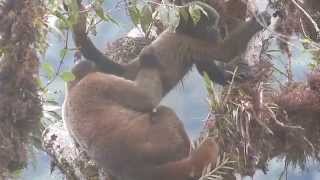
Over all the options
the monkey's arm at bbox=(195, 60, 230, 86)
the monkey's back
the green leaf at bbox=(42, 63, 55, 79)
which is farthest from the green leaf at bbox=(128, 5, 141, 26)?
the monkey's arm at bbox=(195, 60, 230, 86)

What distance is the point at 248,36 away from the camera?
4715mm

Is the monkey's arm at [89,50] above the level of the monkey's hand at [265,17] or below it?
below

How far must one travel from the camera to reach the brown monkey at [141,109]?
4055 millimetres

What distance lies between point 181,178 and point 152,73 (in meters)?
1.22

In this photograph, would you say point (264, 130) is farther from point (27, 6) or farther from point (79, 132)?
point (27, 6)

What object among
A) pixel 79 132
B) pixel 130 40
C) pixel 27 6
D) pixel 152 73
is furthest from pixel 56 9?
pixel 130 40

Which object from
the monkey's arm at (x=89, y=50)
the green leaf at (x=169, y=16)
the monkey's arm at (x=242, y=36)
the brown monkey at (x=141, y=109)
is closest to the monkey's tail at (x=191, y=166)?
the brown monkey at (x=141, y=109)

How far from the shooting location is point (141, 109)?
180 inches

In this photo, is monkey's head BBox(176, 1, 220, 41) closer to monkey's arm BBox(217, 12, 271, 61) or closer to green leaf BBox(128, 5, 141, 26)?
monkey's arm BBox(217, 12, 271, 61)

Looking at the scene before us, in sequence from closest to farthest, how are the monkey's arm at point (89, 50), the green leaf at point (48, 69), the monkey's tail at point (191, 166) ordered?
the green leaf at point (48, 69) < the monkey's tail at point (191, 166) < the monkey's arm at point (89, 50)

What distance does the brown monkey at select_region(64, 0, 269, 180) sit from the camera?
4.05 metres

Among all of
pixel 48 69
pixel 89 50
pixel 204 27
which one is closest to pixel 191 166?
pixel 48 69

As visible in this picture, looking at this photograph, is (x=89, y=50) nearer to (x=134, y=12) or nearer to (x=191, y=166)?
(x=134, y=12)

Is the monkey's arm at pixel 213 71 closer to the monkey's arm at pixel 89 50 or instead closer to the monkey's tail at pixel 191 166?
the monkey's arm at pixel 89 50
